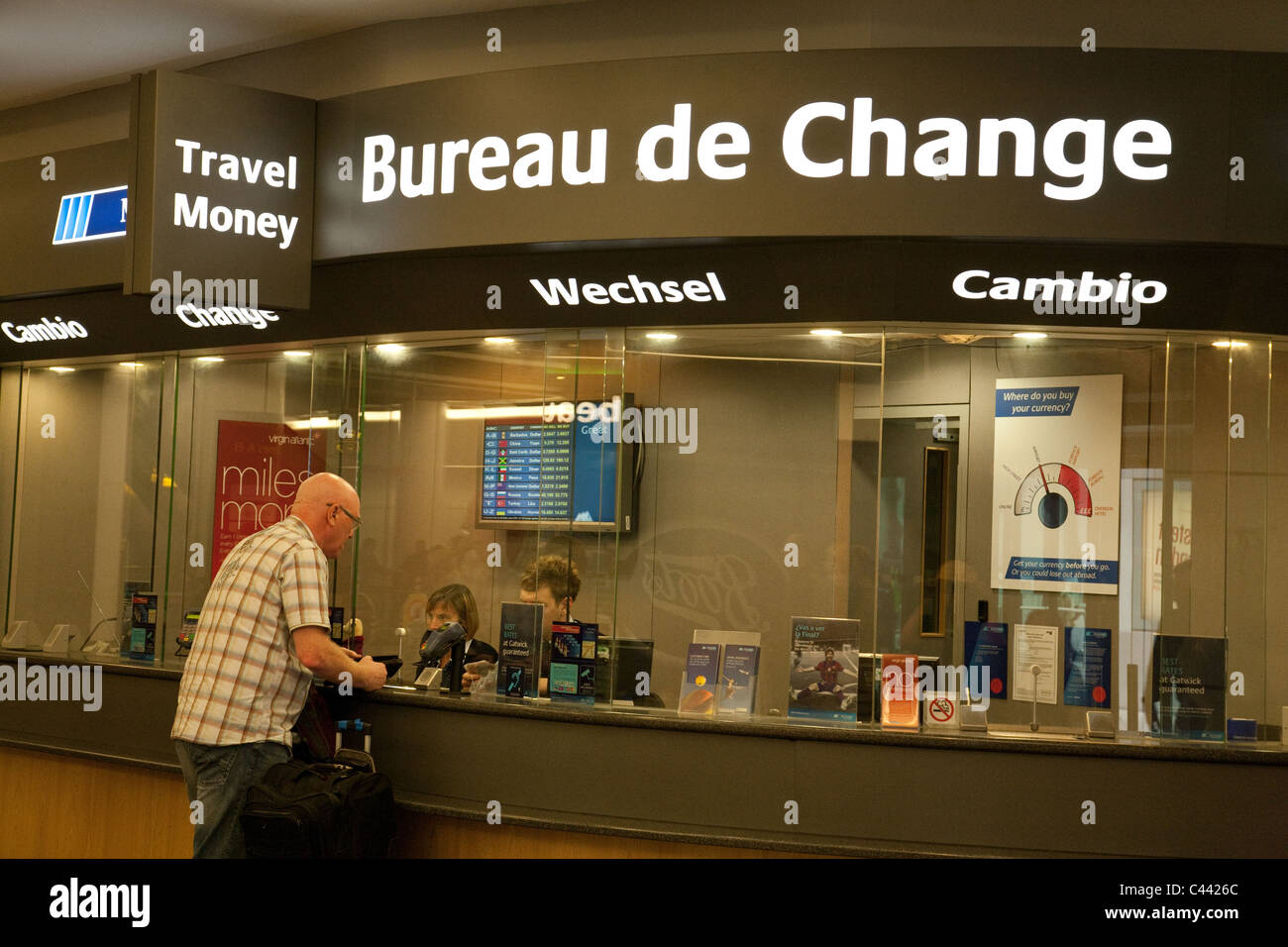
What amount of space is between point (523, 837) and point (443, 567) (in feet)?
6.18

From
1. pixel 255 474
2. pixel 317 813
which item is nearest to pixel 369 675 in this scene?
pixel 317 813

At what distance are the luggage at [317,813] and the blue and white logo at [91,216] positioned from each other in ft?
10.4

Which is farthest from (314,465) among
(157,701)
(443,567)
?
(157,701)

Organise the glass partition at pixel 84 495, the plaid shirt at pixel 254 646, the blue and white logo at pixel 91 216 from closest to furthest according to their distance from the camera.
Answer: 1. the plaid shirt at pixel 254 646
2. the blue and white logo at pixel 91 216
3. the glass partition at pixel 84 495

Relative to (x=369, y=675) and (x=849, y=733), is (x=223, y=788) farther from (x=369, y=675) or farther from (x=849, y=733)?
(x=849, y=733)

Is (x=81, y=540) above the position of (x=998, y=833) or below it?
above

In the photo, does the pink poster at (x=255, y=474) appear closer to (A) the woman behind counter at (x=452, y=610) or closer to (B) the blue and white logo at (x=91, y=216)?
(A) the woman behind counter at (x=452, y=610)

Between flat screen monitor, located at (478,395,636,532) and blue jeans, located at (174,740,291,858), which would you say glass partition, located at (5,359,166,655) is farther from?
blue jeans, located at (174,740,291,858)

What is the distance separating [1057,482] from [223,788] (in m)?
3.37

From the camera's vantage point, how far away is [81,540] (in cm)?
704

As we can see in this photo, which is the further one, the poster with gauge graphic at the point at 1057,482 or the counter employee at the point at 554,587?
the counter employee at the point at 554,587

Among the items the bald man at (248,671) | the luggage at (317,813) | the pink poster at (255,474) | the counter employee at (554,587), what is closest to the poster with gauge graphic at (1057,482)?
the counter employee at (554,587)

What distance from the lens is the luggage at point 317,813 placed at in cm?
371
